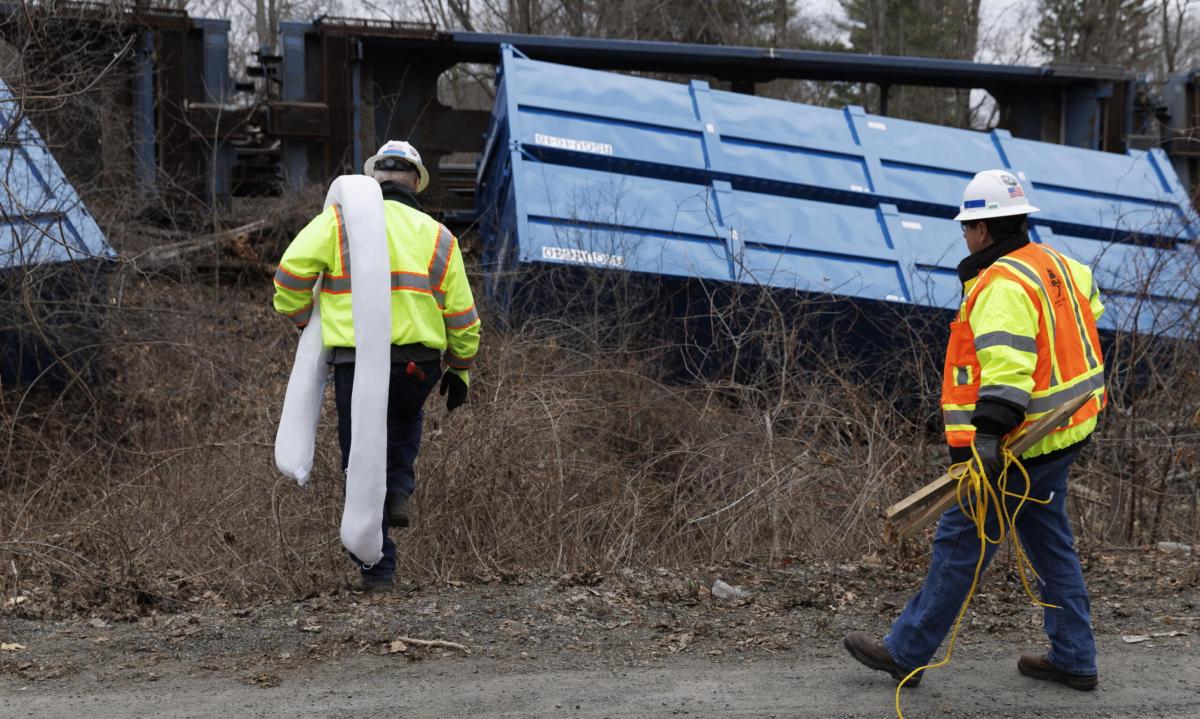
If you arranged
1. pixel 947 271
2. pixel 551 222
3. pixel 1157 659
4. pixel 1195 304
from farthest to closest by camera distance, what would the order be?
1. pixel 947 271
2. pixel 551 222
3. pixel 1195 304
4. pixel 1157 659

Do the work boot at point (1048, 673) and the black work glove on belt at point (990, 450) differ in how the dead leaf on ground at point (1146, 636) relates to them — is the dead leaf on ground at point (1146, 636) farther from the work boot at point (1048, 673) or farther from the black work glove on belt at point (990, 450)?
the black work glove on belt at point (990, 450)

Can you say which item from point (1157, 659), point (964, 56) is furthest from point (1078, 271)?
point (964, 56)

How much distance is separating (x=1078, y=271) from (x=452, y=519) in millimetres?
3158

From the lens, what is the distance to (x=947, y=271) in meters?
8.80

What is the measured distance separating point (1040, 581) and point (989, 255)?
1.08m

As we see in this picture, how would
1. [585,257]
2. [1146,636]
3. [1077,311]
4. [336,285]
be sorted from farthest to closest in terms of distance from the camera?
[585,257], [336,285], [1146,636], [1077,311]

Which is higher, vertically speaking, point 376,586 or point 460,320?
point 460,320

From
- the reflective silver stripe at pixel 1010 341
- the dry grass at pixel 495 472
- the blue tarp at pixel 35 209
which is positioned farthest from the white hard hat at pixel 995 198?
the blue tarp at pixel 35 209

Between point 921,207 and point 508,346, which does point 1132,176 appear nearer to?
point 921,207

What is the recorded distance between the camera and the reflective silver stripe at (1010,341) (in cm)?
357

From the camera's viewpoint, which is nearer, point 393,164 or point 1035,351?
point 1035,351

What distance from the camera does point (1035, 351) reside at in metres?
3.60

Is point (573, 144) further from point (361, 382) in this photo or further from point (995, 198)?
point (995, 198)

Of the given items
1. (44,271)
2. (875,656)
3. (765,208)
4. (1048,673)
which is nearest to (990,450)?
(875,656)
